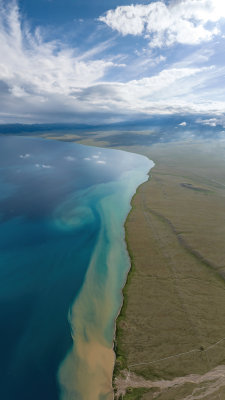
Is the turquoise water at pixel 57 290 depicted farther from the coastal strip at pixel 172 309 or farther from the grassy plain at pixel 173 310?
the grassy plain at pixel 173 310

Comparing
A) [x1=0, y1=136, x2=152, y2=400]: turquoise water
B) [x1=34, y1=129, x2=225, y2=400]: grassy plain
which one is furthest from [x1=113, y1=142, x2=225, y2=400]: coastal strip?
[x1=0, y1=136, x2=152, y2=400]: turquoise water

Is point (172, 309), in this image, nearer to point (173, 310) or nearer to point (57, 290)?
point (173, 310)

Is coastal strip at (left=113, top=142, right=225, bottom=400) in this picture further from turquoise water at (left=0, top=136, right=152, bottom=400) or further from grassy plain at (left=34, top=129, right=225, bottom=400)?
turquoise water at (left=0, top=136, right=152, bottom=400)

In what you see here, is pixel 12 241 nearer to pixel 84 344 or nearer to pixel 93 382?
pixel 84 344

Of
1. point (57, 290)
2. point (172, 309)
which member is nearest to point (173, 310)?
point (172, 309)

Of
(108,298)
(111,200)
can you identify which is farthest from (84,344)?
(111,200)

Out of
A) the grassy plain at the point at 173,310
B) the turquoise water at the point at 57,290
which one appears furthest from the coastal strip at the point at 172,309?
the turquoise water at the point at 57,290
